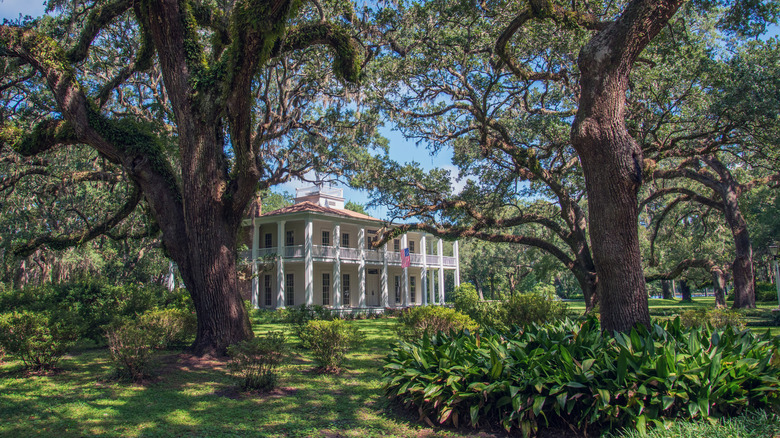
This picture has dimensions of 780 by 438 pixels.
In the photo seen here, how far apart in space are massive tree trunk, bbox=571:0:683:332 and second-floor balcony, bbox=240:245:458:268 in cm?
2011

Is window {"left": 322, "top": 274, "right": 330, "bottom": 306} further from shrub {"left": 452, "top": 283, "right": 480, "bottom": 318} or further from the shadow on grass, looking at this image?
the shadow on grass

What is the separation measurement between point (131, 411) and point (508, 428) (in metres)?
4.56

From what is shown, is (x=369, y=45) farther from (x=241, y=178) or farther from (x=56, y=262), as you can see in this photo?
(x=56, y=262)

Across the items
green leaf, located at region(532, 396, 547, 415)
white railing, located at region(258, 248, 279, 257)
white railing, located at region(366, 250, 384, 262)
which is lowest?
green leaf, located at region(532, 396, 547, 415)

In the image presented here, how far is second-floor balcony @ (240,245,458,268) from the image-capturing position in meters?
27.5

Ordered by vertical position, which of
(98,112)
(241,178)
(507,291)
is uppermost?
(98,112)

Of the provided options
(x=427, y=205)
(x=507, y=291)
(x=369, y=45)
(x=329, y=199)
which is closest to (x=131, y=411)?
(x=369, y=45)

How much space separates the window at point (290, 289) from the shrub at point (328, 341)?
21.6 meters

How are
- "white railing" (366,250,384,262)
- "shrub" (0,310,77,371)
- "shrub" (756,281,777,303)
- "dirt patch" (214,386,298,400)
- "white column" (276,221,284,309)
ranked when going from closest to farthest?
"dirt patch" (214,386,298,400) < "shrub" (0,310,77,371) < "white column" (276,221,284,309) < "white railing" (366,250,384,262) < "shrub" (756,281,777,303)

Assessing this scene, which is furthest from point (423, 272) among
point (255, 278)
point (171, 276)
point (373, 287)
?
point (171, 276)

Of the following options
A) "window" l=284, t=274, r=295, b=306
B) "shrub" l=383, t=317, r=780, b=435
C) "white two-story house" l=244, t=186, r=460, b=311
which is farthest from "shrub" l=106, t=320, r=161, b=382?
"window" l=284, t=274, r=295, b=306

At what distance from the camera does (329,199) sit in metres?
32.0

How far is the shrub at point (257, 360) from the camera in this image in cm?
664

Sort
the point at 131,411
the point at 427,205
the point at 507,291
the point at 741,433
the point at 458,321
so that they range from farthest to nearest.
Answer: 1. the point at 507,291
2. the point at 427,205
3. the point at 458,321
4. the point at 131,411
5. the point at 741,433
